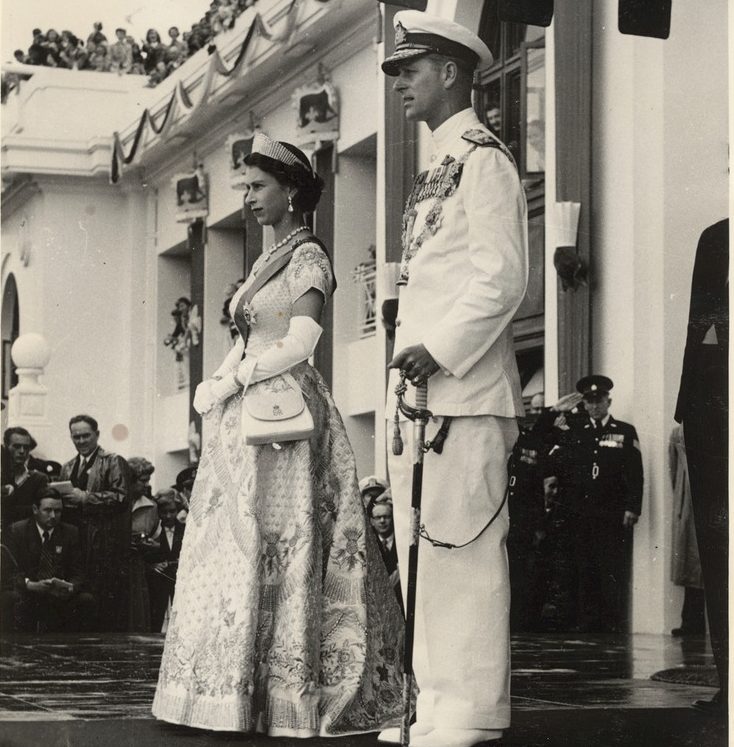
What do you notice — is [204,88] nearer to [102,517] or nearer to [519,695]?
[102,517]

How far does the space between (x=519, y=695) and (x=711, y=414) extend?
143 centimetres

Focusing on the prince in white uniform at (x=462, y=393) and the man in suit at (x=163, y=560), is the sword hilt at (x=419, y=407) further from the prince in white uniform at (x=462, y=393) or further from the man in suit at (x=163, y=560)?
the man in suit at (x=163, y=560)

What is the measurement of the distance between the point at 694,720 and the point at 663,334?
5116 mm

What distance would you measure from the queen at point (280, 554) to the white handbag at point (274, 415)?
19 mm

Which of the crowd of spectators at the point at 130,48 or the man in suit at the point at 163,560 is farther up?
the crowd of spectators at the point at 130,48

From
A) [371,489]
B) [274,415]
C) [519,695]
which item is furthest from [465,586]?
[371,489]

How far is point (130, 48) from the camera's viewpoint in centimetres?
1054

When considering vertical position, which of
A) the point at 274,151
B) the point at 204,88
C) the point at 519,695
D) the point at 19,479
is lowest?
the point at 519,695

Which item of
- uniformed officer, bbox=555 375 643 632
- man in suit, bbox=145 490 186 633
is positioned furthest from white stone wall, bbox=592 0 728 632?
man in suit, bbox=145 490 186 633

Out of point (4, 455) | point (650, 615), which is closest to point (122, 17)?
point (4, 455)

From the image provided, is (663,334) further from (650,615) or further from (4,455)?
(4,455)

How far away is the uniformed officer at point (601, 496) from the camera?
8.94m

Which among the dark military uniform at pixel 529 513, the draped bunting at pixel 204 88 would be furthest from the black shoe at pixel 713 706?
the draped bunting at pixel 204 88

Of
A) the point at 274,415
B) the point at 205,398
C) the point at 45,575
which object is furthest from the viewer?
the point at 45,575
